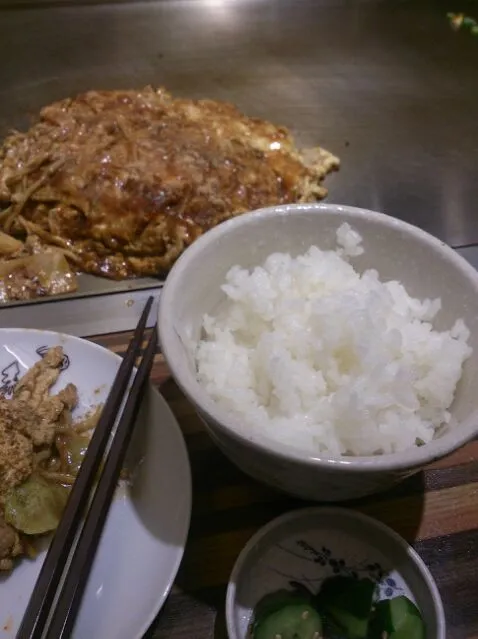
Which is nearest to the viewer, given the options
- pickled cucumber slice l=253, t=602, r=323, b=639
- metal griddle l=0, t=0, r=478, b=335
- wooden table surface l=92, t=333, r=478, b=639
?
pickled cucumber slice l=253, t=602, r=323, b=639

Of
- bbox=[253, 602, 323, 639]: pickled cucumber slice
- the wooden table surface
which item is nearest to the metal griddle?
the wooden table surface

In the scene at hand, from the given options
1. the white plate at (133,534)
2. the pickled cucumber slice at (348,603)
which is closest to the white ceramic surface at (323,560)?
the pickled cucumber slice at (348,603)

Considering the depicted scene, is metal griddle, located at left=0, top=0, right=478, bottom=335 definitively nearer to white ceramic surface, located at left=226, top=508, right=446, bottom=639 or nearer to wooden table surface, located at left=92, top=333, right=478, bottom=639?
wooden table surface, located at left=92, top=333, right=478, bottom=639

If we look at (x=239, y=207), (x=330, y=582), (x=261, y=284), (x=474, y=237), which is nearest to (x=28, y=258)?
(x=239, y=207)

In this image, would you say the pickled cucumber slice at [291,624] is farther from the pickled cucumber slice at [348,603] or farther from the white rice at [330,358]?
the white rice at [330,358]

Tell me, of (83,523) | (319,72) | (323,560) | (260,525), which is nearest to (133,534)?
(83,523)

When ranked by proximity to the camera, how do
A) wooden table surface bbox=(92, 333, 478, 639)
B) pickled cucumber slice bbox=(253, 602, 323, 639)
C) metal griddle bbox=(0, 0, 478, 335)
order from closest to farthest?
pickled cucumber slice bbox=(253, 602, 323, 639) → wooden table surface bbox=(92, 333, 478, 639) → metal griddle bbox=(0, 0, 478, 335)
